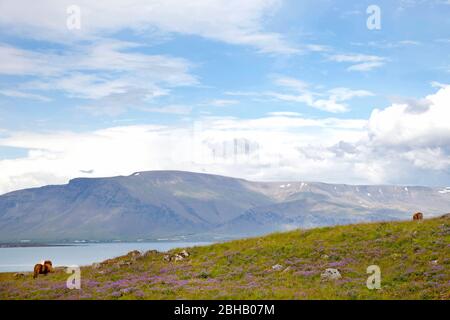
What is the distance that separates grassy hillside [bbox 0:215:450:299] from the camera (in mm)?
35969

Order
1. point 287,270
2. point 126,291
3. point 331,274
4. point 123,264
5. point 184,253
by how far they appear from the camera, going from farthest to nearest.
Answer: point 184,253 < point 123,264 < point 287,270 < point 331,274 < point 126,291

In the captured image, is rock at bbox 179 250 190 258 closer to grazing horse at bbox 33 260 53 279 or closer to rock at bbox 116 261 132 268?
rock at bbox 116 261 132 268

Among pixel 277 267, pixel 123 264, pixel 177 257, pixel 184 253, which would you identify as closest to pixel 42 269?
pixel 123 264

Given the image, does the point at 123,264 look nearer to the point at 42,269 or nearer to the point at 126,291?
the point at 42,269

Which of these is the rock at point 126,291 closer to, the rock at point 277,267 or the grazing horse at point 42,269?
the rock at point 277,267

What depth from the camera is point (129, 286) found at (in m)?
41.5

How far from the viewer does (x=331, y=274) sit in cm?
4022

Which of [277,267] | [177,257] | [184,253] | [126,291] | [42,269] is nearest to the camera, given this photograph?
[126,291]

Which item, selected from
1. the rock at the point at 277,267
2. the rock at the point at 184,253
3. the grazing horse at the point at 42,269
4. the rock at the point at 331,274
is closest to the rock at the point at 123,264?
the rock at the point at 184,253

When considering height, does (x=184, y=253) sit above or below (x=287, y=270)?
above

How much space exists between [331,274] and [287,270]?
4478 mm

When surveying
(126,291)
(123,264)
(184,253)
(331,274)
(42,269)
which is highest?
(184,253)
